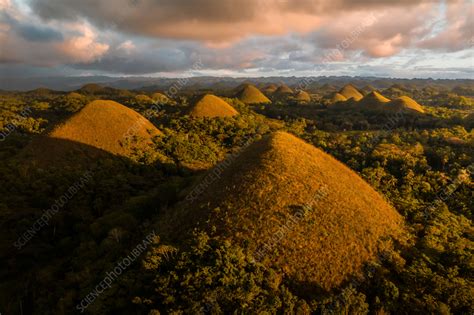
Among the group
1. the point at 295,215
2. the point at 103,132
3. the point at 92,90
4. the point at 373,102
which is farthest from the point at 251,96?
the point at 295,215

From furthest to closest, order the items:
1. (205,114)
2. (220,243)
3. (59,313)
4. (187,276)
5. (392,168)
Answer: (205,114), (392,168), (220,243), (59,313), (187,276)

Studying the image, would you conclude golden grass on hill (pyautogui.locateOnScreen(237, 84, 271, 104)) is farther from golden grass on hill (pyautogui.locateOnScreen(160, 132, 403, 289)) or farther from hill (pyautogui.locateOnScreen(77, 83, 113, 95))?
golden grass on hill (pyautogui.locateOnScreen(160, 132, 403, 289))

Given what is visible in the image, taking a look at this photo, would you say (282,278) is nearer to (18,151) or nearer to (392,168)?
(392,168)

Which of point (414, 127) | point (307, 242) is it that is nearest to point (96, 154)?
point (307, 242)

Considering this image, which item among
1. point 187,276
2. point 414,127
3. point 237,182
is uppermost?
point 237,182

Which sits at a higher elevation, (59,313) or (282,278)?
(282,278)

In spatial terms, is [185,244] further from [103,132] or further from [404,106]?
[404,106]

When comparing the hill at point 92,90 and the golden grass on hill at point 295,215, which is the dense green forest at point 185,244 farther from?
the hill at point 92,90

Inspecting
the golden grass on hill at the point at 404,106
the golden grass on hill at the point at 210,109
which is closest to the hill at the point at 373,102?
the golden grass on hill at the point at 404,106
